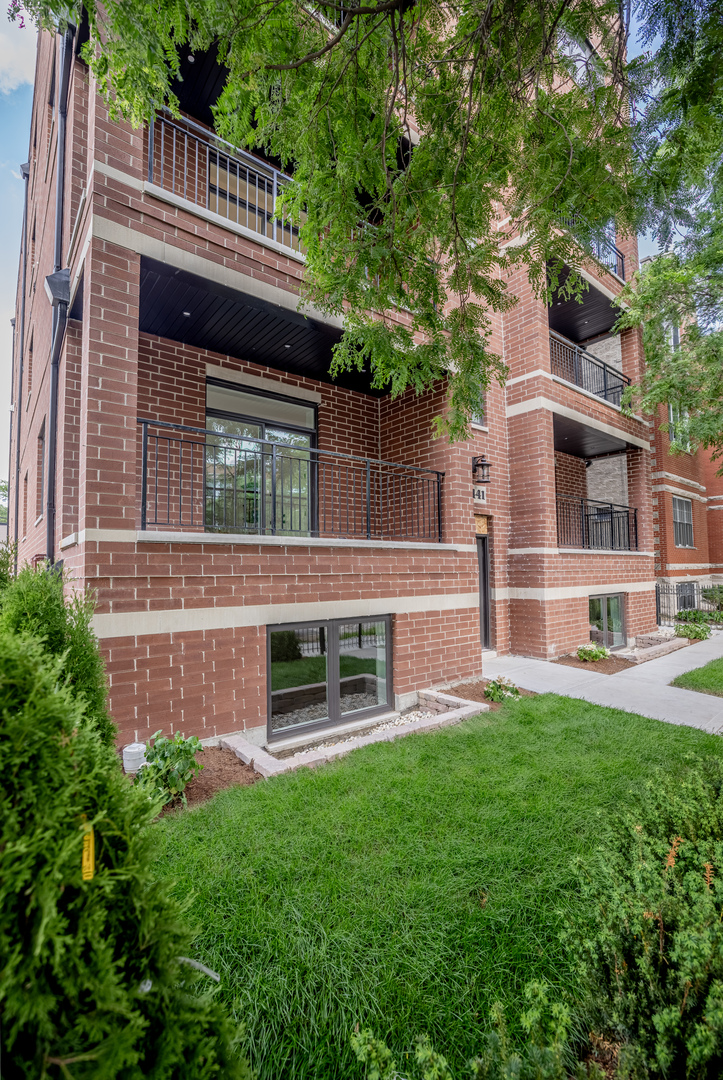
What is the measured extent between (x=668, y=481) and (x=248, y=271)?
51.7 ft

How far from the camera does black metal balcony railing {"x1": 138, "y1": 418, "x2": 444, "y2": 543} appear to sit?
5.66m

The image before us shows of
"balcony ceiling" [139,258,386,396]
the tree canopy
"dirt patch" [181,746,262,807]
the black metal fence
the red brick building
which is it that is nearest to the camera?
the tree canopy

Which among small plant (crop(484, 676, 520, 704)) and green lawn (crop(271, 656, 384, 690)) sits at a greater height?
green lawn (crop(271, 656, 384, 690))

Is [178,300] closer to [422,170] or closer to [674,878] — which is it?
[422,170]

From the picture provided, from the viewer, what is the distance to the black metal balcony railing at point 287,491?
566 cm

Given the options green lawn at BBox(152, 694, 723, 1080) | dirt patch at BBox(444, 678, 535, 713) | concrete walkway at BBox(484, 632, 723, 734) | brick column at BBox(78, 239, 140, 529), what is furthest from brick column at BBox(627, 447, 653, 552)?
brick column at BBox(78, 239, 140, 529)

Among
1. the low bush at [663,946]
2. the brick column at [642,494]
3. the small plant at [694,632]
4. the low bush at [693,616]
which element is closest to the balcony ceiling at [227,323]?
the low bush at [663,946]

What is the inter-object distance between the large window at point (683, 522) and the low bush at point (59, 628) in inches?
704

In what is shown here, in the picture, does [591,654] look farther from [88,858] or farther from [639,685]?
[88,858]

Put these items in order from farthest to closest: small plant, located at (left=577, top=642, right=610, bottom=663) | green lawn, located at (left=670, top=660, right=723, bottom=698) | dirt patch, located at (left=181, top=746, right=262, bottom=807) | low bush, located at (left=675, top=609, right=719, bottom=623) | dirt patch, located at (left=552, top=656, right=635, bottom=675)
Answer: low bush, located at (left=675, top=609, right=719, bottom=623)
small plant, located at (left=577, top=642, right=610, bottom=663)
dirt patch, located at (left=552, top=656, right=635, bottom=675)
green lawn, located at (left=670, top=660, right=723, bottom=698)
dirt patch, located at (left=181, top=746, right=262, bottom=807)

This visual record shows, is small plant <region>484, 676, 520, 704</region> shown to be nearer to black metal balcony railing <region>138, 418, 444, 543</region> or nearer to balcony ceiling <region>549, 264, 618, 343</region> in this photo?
black metal balcony railing <region>138, 418, 444, 543</region>

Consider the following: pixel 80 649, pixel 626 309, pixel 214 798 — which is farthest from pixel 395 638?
pixel 626 309

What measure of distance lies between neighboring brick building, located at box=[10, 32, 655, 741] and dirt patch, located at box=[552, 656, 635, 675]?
0.37 metres

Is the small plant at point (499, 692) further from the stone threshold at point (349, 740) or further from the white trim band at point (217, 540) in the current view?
the white trim band at point (217, 540)
